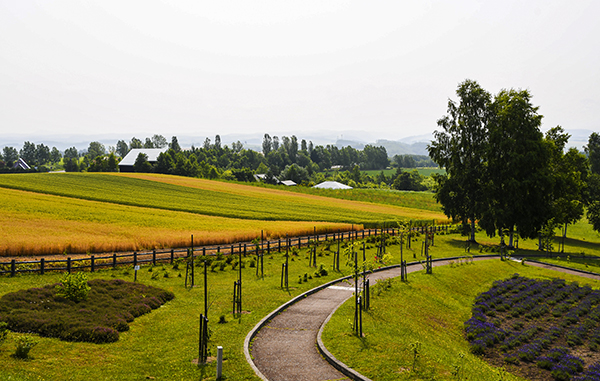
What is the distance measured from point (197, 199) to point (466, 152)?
51.0 metres

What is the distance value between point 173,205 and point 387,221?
121 feet

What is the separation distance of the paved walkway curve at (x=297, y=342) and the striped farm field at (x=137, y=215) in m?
22.1

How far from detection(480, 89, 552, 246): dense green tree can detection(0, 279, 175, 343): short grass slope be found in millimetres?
43437

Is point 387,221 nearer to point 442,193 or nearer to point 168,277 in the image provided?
point 442,193

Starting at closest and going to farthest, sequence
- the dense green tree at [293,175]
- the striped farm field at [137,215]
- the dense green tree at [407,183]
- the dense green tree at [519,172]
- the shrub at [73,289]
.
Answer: the shrub at [73,289] → the striped farm field at [137,215] → the dense green tree at [519,172] → the dense green tree at [407,183] → the dense green tree at [293,175]

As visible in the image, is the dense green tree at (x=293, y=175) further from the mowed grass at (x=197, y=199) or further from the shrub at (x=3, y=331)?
the shrub at (x=3, y=331)

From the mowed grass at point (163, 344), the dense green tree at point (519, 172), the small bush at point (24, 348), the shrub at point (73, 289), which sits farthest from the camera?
the dense green tree at point (519, 172)

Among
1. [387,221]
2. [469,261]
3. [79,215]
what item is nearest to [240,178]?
[387,221]

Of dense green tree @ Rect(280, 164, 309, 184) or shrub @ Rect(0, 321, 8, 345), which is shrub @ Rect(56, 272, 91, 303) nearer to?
shrub @ Rect(0, 321, 8, 345)

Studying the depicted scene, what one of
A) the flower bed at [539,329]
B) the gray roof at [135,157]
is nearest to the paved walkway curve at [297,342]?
the flower bed at [539,329]

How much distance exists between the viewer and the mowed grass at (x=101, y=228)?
1346 inches

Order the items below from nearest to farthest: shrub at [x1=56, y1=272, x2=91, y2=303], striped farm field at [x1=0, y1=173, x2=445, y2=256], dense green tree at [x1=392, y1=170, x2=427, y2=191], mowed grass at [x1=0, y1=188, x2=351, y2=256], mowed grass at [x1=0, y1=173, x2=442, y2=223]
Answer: shrub at [x1=56, y1=272, x2=91, y2=303] → mowed grass at [x1=0, y1=188, x2=351, y2=256] → striped farm field at [x1=0, y1=173, x2=445, y2=256] → mowed grass at [x1=0, y1=173, x2=442, y2=223] → dense green tree at [x1=392, y1=170, x2=427, y2=191]

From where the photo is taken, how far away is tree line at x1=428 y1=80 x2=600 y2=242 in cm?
4894

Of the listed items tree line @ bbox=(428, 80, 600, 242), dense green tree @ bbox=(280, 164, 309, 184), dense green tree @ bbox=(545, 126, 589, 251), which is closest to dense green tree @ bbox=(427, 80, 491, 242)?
tree line @ bbox=(428, 80, 600, 242)
